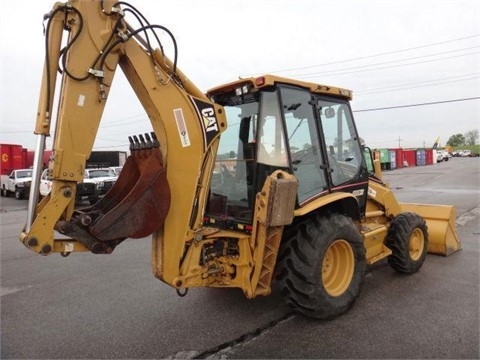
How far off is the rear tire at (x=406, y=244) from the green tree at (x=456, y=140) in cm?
12273

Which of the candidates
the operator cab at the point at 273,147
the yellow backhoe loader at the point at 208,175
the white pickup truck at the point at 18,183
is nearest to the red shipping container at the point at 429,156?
the white pickup truck at the point at 18,183

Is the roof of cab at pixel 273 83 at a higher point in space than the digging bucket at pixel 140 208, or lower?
higher

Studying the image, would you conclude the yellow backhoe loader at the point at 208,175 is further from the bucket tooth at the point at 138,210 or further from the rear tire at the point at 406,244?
the rear tire at the point at 406,244

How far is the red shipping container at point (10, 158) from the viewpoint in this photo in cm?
2628

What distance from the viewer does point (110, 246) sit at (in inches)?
125

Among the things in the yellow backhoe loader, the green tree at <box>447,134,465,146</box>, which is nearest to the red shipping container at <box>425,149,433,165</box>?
the yellow backhoe loader

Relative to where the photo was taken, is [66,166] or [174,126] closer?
[66,166]

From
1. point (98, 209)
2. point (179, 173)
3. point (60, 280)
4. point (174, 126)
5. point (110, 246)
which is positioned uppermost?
point (174, 126)

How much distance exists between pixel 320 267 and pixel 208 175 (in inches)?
55.6

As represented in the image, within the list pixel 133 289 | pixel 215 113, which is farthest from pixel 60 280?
pixel 215 113

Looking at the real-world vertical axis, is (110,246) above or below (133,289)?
above

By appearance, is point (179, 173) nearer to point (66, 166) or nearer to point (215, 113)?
point (215, 113)

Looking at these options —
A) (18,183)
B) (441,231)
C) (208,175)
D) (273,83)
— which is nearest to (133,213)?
(208,175)

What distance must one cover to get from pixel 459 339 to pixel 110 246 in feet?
10.5
